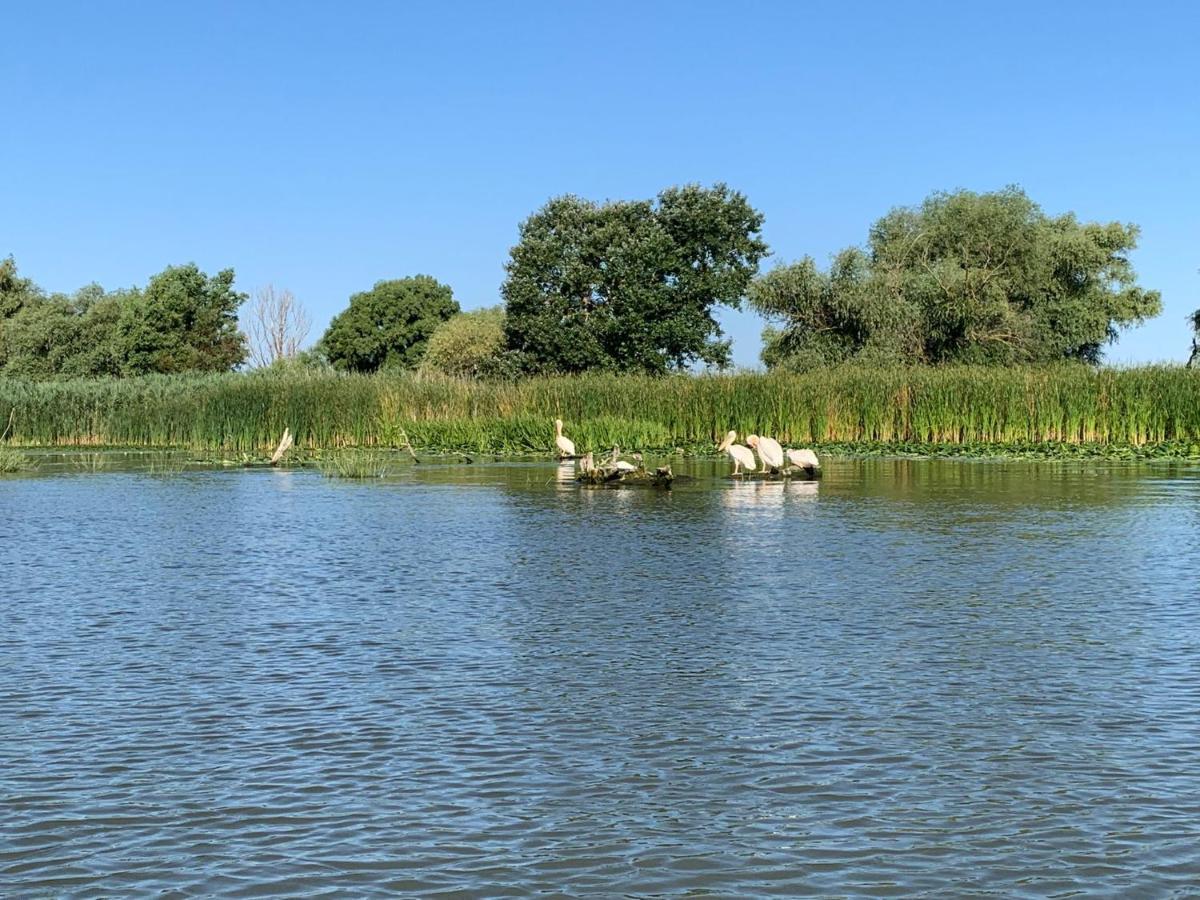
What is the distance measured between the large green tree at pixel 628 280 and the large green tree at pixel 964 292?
4067mm

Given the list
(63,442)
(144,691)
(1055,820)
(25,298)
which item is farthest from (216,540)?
(25,298)

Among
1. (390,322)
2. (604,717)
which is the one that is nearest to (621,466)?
(604,717)

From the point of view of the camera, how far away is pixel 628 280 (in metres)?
66.6

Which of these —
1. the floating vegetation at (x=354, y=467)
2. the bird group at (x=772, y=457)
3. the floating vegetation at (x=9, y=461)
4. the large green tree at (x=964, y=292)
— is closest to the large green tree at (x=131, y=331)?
the large green tree at (x=964, y=292)

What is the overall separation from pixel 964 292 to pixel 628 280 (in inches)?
604

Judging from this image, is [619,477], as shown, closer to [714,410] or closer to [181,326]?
[714,410]

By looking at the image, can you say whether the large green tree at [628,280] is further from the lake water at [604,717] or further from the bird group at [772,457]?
the lake water at [604,717]

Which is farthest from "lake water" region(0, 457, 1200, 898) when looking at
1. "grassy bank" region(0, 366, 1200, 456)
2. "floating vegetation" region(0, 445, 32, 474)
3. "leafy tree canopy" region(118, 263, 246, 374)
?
"leafy tree canopy" region(118, 263, 246, 374)

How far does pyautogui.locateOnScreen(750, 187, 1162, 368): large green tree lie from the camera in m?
57.5

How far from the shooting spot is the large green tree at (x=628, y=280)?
66312 millimetres

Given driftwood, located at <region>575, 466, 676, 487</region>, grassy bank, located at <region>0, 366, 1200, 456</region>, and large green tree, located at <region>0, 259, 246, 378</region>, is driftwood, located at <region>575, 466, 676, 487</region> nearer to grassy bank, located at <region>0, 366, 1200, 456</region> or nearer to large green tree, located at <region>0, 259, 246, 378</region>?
grassy bank, located at <region>0, 366, 1200, 456</region>

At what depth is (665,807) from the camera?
702 cm

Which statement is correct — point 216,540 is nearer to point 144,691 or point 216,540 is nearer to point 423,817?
point 144,691

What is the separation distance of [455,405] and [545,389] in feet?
9.49
